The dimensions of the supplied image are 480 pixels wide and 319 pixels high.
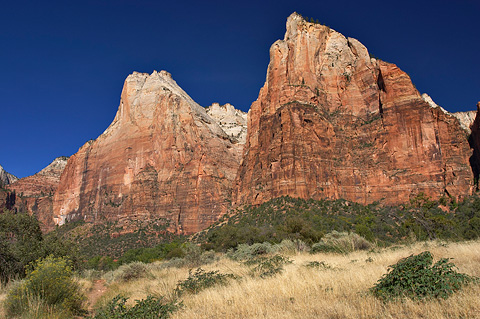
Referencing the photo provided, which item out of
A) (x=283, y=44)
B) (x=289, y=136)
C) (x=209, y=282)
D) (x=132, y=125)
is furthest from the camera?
(x=132, y=125)

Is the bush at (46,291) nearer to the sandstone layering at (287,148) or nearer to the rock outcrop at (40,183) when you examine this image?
the sandstone layering at (287,148)

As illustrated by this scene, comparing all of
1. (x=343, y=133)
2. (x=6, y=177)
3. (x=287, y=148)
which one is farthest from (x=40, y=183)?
(x=343, y=133)

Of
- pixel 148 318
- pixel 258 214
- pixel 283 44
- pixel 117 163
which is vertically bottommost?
pixel 148 318

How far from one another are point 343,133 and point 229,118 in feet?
258

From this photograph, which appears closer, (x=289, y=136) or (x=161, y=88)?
(x=289, y=136)

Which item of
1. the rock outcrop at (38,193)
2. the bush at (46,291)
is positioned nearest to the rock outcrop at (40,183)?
the rock outcrop at (38,193)

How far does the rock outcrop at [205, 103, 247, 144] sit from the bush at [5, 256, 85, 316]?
355ft

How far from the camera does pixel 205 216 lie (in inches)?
2795

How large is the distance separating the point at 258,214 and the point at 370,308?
4823 cm

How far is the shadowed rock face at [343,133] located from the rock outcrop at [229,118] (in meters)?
50.6

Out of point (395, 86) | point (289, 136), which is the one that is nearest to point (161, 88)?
point (289, 136)

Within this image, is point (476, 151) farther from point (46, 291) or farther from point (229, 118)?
point (229, 118)

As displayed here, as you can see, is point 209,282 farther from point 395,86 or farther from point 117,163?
point 117,163

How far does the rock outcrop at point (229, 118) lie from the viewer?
121 m
